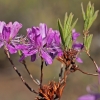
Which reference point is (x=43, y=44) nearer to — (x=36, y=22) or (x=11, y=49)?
(x=11, y=49)

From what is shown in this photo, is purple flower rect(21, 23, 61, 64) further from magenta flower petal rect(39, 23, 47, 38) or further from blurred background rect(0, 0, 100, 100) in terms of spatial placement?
blurred background rect(0, 0, 100, 100)

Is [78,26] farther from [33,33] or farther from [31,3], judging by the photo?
[33,33]

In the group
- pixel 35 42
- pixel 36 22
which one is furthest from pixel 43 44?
pixel 36 22

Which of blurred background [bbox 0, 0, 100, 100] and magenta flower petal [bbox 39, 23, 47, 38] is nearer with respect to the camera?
magenta flower petal [bbox 39, 23, 47, 38]

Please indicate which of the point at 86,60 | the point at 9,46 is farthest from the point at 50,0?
A: the point at 9,46

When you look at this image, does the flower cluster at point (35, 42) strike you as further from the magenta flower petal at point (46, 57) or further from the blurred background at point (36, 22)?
the blurred background at point (36, 22)

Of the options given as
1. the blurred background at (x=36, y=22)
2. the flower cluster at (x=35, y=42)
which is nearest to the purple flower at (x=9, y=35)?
the flower cluster at (x=35, y=42)

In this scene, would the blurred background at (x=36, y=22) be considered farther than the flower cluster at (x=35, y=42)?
Yes

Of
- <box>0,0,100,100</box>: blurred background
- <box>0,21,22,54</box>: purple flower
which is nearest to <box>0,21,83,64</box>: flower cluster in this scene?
<box>0,21,22,54</box>: purple flower

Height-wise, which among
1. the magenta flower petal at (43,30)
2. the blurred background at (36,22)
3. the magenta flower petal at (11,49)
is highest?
the magenta flower petal at (43,30)
